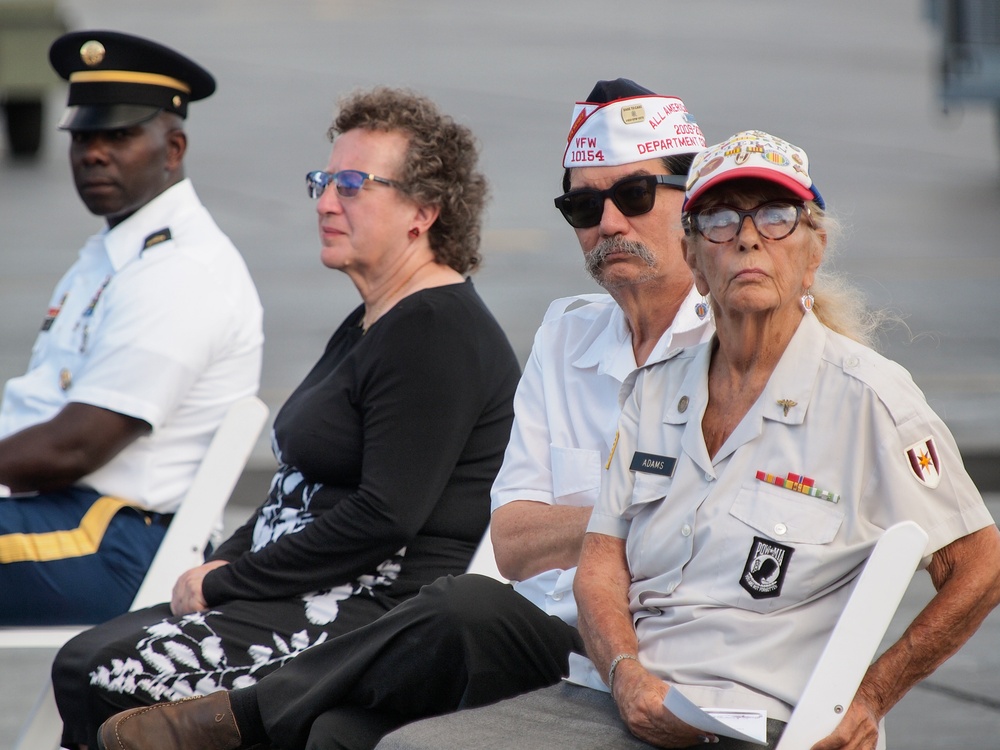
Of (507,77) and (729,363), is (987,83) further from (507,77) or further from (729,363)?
(729,363)

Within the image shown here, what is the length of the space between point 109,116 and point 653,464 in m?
2.36

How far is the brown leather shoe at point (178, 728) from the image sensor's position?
283 cm

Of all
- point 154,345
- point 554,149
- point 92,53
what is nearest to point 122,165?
point 92,53

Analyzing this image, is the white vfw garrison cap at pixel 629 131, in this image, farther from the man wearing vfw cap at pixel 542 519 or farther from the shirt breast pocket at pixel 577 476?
the shirt breast pocket at pixel 577 476

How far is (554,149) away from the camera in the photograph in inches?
653

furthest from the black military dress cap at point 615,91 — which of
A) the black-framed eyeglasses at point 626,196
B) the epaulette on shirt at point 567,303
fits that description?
the epaulette on shirt at point 567,303

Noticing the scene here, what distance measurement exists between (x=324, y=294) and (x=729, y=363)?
8.06 m

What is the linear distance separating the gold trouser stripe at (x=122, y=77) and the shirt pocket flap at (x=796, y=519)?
2.62 m

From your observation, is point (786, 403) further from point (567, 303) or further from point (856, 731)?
point (567, 303)

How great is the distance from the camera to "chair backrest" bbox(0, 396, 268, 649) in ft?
11.9

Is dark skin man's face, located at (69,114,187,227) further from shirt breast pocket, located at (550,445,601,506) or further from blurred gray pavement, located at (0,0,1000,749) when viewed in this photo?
shirt breast pocket, located at (550,445,601,506)

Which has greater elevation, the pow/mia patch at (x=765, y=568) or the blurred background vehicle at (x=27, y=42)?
the blurred background vehicle at (x=27, y=42)

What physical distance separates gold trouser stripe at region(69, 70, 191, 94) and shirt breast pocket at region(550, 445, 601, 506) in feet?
6.54

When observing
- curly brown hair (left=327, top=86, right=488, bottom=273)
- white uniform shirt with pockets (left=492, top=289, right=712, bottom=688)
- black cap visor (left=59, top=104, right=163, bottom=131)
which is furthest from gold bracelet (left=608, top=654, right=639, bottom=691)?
black cap visor (left=59, top=104, right=163, bottom=131)
